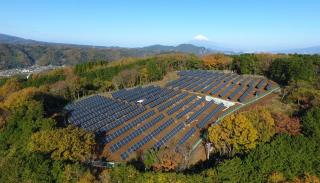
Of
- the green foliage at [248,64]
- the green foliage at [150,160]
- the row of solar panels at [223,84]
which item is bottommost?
the green foliage at [150,160]

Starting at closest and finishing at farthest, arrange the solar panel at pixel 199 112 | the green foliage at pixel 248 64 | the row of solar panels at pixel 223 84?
the solar panel at pixel 199 112 → the row of solar panels at pixel 223 84 → the green foliage at pixel 248 64

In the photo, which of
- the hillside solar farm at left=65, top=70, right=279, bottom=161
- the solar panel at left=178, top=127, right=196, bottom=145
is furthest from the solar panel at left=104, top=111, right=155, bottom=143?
the solar panel at left=178, top=127, right=196, bottom=145

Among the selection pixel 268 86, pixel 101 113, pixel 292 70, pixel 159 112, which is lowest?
pixel 159 112

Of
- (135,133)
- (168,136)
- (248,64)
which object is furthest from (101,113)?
(248,64)

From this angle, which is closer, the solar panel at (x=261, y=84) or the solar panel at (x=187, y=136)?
the solar panel at (x=187, y=136)

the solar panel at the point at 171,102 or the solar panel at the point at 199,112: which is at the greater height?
the solar panel at the point at 171,102

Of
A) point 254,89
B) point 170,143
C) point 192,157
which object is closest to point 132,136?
point 170,143

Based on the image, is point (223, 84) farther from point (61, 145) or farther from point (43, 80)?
point (43, 80)

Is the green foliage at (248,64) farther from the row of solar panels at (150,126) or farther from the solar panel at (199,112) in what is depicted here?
the row of solar panels at (150,126)

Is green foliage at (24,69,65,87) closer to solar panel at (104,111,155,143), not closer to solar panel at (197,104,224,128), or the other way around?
solar panel at (104,111,155,143)

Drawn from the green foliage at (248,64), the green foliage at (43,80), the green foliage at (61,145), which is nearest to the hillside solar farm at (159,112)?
the green foliage at (61,145)
